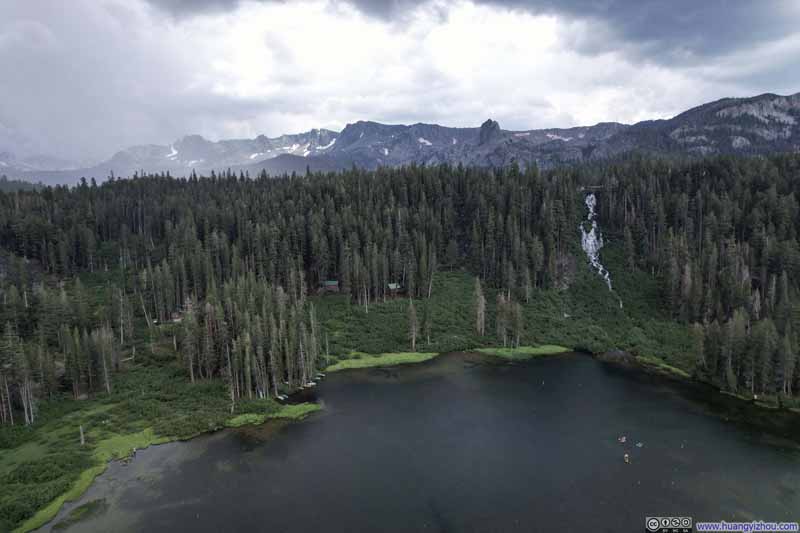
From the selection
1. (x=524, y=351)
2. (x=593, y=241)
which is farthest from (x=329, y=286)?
(x=593, y=241)

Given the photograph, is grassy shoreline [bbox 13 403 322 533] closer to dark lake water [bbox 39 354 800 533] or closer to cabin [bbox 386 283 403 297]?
dark lake water [bbox 39 354 800 533]

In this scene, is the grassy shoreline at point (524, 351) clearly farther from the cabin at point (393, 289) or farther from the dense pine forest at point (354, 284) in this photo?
the cabin at point (393, 289)

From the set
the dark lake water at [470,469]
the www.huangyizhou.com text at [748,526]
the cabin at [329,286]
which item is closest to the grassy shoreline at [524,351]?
the dark lake water at [470,469]

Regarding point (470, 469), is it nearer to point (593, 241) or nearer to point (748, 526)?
point (748, 526)

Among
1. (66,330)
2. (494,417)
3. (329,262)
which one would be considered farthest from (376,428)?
(329,262)

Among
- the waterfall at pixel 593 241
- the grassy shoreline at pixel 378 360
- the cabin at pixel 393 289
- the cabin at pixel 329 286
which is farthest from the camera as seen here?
the waterfall at pixel 593 241

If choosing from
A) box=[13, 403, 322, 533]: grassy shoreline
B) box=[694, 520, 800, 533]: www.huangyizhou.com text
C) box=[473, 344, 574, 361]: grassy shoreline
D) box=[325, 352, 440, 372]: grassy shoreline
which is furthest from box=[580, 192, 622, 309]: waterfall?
box=[13, 403, 322, 533]: grassy shoreline
